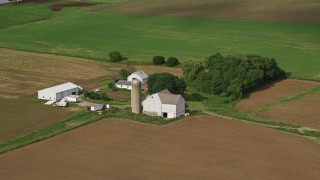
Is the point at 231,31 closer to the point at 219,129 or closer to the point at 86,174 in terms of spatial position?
the point at 219,129

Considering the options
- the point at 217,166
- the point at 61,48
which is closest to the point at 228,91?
the point at 217,166

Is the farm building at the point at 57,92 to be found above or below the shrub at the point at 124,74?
below

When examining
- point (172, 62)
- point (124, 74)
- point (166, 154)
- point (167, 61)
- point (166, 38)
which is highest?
point (166, 38)

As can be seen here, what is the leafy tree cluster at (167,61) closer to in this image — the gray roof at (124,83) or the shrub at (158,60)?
the shrub at (158,60)

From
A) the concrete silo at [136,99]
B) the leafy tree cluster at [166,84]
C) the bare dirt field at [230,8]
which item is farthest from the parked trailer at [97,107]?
the bare dirt field at [230,8]

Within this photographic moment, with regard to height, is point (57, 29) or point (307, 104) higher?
point (57, 29)

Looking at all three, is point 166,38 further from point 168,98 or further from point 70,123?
point 70,123

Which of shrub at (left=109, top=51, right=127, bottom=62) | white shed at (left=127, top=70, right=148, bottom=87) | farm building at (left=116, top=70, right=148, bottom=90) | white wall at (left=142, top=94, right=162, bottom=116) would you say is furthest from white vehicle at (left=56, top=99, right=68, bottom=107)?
shrub at (left=109, top=51, right=127, bottom=62)

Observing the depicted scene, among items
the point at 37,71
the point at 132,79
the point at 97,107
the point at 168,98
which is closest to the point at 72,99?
the point at 97,107
